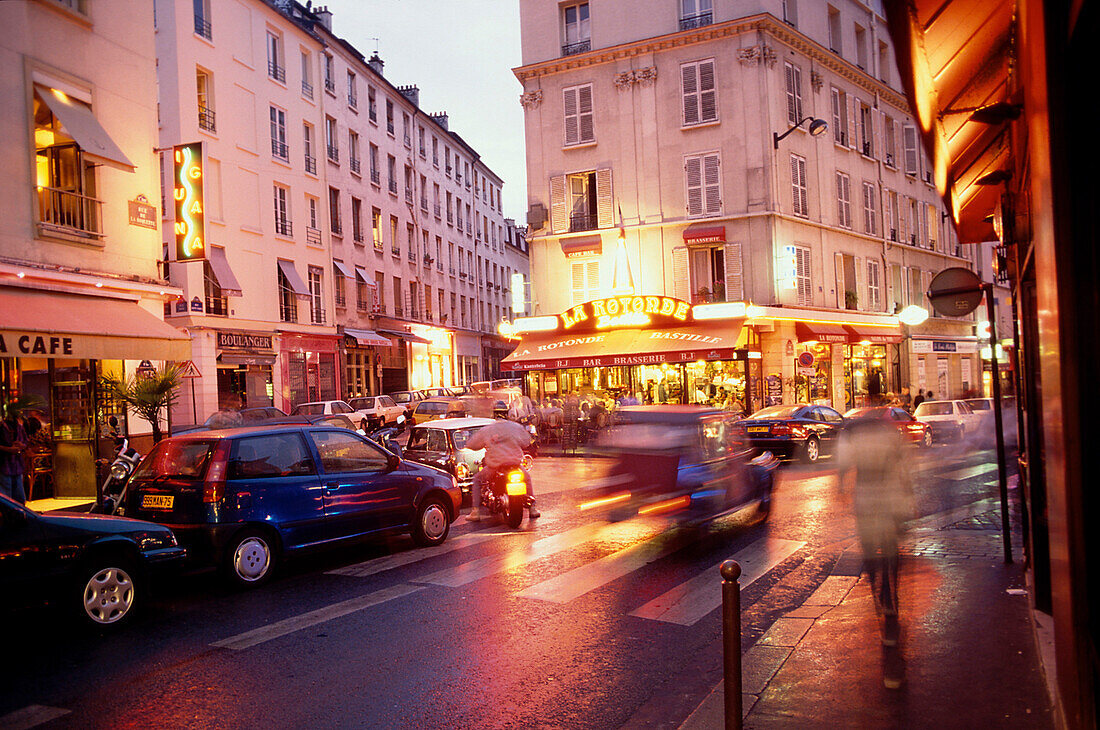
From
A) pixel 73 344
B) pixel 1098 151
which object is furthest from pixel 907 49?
pixel 73 344

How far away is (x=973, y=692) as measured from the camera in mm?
4602

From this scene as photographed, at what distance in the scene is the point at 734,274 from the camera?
95.7ft

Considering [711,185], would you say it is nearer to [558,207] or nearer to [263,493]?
[558,207]

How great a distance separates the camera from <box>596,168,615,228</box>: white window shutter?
30.7 metres

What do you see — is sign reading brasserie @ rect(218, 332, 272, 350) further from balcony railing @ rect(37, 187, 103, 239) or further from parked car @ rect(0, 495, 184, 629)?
parked car @ rect(0, 495, 184, 629)

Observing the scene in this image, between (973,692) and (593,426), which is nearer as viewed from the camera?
(973,692)

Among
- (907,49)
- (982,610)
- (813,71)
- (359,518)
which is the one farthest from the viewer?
(813,71)

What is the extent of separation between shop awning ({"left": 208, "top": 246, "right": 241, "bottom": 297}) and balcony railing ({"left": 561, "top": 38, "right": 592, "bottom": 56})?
602 inches

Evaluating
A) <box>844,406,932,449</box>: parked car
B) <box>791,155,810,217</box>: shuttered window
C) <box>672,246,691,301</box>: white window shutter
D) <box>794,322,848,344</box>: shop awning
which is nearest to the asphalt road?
<box>844,406,932,449</box>: parked car

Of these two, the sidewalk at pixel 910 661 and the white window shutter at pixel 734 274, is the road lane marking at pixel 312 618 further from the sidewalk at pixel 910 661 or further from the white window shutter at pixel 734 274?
the white window shutter at pixel 734 274

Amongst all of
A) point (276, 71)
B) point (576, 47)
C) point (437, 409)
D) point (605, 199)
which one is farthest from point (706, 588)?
point (276, 71)

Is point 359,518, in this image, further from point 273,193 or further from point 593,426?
point 273,193

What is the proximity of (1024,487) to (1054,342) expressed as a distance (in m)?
5.26

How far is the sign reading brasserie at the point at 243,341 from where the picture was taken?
95.5ft
